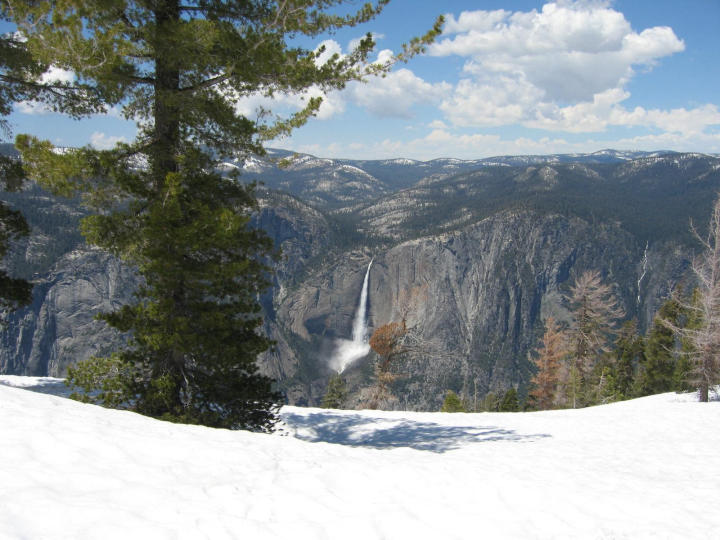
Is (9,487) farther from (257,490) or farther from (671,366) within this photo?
(671,366)

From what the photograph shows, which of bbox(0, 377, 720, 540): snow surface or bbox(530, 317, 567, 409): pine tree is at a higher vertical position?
bbox(0, 377, 720, 540): snow surface

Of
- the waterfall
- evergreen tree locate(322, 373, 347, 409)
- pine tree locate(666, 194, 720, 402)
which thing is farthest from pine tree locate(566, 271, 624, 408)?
the waterfall

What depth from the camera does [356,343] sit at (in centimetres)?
17775

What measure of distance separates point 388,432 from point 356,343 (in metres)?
168

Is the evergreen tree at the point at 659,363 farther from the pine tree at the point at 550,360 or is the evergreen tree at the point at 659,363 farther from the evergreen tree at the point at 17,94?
the evergreen tree at the point at 17,94

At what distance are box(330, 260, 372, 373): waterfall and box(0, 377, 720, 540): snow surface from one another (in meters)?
160

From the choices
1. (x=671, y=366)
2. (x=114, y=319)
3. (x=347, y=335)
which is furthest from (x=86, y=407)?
(x=347, y=335)

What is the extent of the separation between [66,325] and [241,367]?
165388 millimetres

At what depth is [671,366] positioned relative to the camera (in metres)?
33.5

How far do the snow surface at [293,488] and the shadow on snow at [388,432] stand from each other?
2199 millimetres

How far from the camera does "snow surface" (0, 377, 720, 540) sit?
11.5 ft

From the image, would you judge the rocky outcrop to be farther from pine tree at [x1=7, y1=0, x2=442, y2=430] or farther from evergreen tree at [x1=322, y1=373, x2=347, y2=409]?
pine tree at [x1=7, y1=0, x2=442, y2=430]

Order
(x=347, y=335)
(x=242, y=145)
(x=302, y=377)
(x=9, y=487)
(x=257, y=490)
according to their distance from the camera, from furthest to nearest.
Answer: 1. (x=347, y=335)
2. (x=302, y=377)
3. (x=242, y=145)
4. (x=257, y=490)
5. (x=9, y=487)

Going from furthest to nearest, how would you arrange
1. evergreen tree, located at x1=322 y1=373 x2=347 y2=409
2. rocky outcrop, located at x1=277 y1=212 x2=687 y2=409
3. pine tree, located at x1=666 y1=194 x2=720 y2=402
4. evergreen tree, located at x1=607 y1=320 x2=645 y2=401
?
rocky outcrop, located at x1=277 y1=212 x2=687 y2=409 < evergreen tree, located at x1=322 y1=373 x2=347 y2=409 < evergreen tree, located at x1=607 y1=320 x2=645 y2=401 < pine tree, located at x1=666 y1=194 x2=720 y2=402
